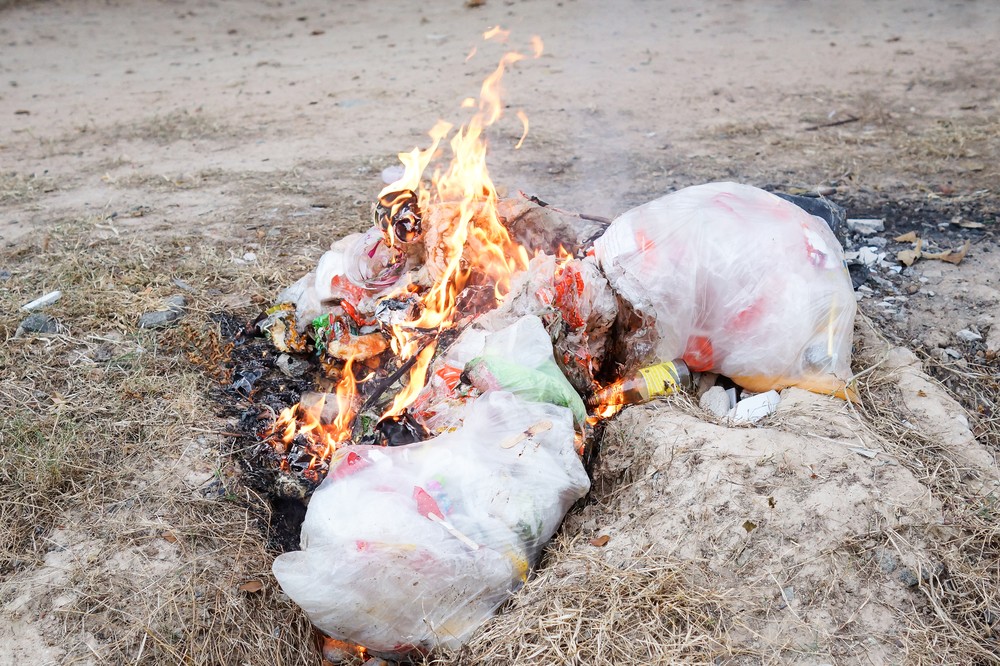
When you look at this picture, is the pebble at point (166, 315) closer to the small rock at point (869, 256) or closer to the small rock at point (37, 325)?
the small rock at point (37, 325)

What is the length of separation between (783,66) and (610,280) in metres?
5.15

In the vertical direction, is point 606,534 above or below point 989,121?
below

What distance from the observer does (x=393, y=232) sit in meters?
3.16

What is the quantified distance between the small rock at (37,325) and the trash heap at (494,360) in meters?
0.88

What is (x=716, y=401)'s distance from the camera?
2816 mm

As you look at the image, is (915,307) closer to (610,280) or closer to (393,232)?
(610,280)

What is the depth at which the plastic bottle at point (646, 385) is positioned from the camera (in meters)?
2.74

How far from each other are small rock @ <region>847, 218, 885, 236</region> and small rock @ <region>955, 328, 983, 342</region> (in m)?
0.95

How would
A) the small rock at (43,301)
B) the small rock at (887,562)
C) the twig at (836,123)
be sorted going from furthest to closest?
the twig at (836,123), the small rock at (43,301), the small rock at (887,562)

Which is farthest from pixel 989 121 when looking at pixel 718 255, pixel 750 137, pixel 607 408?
pixel 607 408

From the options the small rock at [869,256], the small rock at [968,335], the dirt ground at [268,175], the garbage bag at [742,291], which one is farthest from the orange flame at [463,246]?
the small rock at [968,335]

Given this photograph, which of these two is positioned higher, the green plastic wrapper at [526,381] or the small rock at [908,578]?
the green plastic wrapper at [526,381]

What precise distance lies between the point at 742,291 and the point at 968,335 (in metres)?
1.09

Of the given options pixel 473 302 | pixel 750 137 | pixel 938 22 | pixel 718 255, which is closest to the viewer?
pixel 718 255
